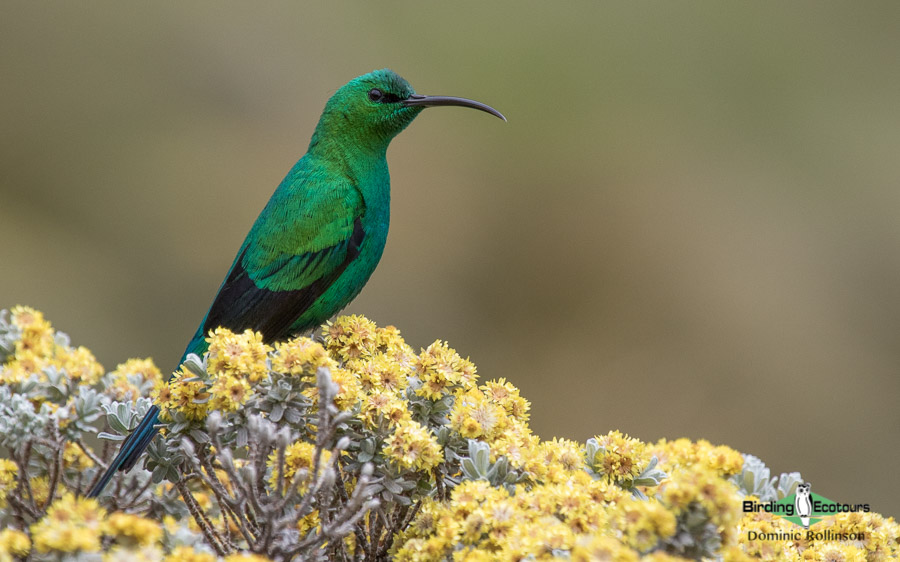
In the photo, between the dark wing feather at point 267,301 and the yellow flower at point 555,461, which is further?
the dark wing feather at point 267,301

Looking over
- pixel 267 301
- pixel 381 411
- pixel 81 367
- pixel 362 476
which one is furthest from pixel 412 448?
pixel 267 301

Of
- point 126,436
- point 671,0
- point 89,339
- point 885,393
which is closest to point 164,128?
point 89,339

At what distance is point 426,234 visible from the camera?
24.1ft

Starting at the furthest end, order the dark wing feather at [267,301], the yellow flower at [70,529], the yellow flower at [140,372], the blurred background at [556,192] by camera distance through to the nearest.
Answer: the blurred background at [556,192] < the dark wing feather at [267,301] < the yellow flower at [140,372] < the yellow flower at [70,529]

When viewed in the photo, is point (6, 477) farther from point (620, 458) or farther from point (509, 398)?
point (620, 458)

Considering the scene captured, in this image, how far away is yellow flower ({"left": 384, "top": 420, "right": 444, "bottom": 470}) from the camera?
1.85m

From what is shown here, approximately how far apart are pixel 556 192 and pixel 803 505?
5.63 meters

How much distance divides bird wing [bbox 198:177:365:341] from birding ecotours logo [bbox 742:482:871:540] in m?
1.74

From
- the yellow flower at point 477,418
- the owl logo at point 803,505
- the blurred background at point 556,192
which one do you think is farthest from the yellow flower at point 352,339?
the blurred background at point 556,192

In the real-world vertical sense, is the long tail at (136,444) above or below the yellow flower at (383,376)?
below

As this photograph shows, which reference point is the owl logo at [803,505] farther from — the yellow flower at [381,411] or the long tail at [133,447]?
the long tail at [133,447]

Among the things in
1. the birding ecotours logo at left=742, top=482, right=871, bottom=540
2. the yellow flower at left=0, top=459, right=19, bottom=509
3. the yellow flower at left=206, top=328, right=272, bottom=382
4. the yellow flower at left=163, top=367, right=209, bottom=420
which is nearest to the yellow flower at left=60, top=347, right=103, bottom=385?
the yellow flower at left=0, top=459, right=19, bottom=509

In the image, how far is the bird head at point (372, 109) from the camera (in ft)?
11.5

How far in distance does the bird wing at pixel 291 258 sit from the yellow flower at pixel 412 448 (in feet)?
4.54
